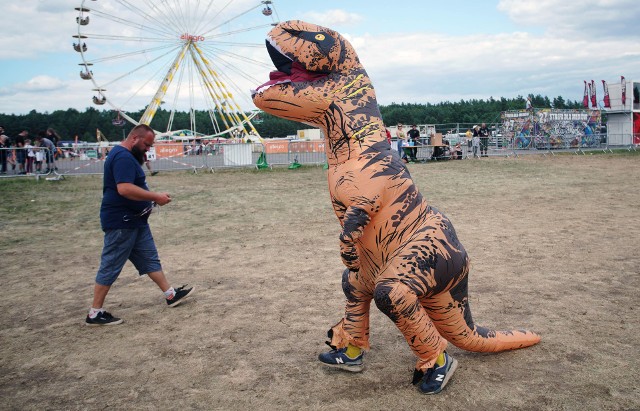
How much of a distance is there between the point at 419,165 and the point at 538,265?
47.3 ft

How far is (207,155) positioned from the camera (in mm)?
22203

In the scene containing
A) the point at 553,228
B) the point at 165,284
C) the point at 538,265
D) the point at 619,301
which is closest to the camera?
the point at 619,301

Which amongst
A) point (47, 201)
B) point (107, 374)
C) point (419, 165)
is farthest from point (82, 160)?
point (107, 374)

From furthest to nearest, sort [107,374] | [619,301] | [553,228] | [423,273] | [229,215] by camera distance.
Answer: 1. [229,215]
2. [553,228]
3. [619,301]
4. [107,374]
5. [423,273]

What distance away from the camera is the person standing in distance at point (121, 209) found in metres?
4.39

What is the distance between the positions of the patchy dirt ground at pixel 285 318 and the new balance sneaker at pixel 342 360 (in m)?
0.07

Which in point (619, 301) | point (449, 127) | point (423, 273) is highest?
point (449, 127)

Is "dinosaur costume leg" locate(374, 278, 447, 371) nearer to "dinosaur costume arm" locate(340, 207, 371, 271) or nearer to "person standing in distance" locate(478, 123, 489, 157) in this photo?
"dinosaur costume arm" locate(340, 207, 371, 271)

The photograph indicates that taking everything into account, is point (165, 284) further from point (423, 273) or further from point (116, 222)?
point (423, 273)

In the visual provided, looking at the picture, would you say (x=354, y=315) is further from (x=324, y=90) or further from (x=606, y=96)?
(x=606, y=96)

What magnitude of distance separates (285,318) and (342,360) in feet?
3.71

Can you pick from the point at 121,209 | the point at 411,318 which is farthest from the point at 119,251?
the point at 411,318

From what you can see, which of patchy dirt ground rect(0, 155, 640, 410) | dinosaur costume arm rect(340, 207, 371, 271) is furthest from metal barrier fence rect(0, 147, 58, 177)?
dinosaur costume arm rect(340, 207, 371, 271)

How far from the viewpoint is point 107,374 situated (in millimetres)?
3426
